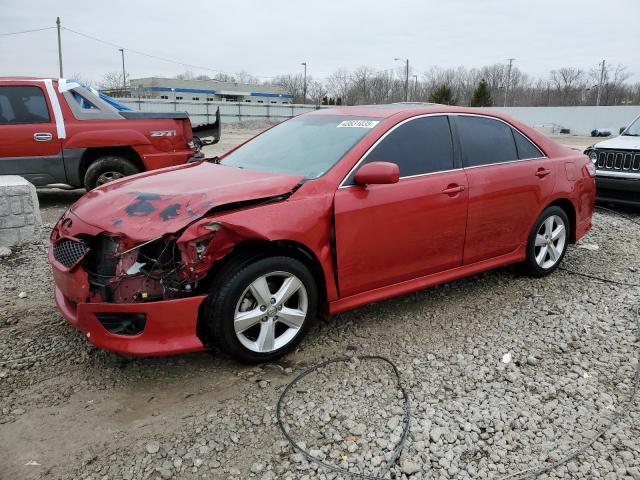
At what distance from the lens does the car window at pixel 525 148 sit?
468 centimetres

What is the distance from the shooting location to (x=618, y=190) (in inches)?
313


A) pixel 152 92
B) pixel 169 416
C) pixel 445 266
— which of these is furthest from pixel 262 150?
pixel 152 92

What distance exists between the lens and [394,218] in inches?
144

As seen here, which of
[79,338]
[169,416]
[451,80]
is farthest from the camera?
[451,80]

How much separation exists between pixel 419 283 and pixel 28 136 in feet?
20.5

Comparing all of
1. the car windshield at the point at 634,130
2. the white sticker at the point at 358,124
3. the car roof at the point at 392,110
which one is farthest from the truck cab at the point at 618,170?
the white sticker at the point at 358,124

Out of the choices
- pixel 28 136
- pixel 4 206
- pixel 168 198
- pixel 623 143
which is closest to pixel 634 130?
pixel 623 143

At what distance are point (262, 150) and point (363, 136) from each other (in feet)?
3.13

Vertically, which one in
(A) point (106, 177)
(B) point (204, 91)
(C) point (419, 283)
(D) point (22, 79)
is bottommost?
(C) point (419, 283)

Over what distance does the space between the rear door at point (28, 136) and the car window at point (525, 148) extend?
20.6 ft

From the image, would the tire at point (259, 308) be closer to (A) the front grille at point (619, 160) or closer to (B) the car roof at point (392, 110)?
(B) the car roof at point (392, 110)

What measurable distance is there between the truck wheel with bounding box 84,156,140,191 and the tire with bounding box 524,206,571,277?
226 inches

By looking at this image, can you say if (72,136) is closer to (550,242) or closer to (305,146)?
(305,146)

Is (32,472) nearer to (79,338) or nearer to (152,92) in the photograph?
(79,338)
